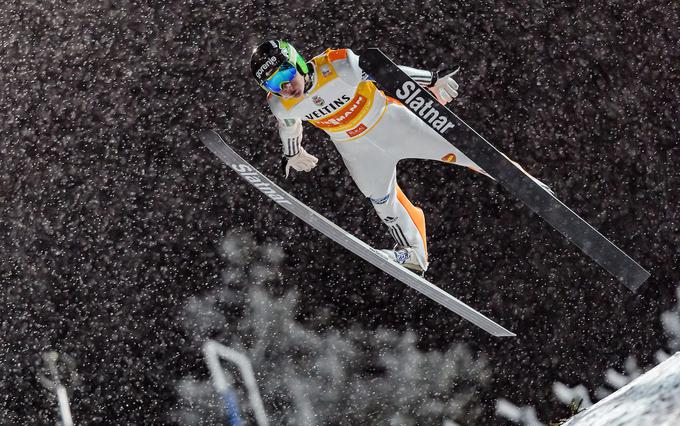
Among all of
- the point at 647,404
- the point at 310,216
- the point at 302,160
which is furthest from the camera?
the point at 310,216

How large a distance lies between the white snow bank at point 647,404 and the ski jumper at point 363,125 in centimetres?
171

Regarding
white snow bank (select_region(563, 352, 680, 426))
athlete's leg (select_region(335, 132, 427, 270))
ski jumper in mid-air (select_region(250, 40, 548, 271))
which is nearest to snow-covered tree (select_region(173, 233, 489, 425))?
athlete's leg (select_region(335, 132, 427, 270))

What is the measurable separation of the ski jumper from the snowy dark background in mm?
961

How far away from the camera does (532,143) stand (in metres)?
3.81

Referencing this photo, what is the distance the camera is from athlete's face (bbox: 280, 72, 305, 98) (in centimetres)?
239

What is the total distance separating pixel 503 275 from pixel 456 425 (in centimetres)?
71

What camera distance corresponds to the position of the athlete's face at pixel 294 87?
94.0 inches

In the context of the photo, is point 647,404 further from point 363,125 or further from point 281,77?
point 363,125

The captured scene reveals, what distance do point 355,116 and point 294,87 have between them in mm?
251

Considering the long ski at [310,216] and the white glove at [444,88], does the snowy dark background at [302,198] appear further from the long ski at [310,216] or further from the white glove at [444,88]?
the white glove at [444,88]

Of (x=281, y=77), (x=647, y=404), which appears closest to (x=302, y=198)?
(x=281, y=77)

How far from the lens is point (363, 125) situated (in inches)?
102

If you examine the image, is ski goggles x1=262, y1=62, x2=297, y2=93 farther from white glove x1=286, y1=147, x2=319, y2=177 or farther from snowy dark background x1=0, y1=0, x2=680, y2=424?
snowy dark background x1=0, y1=0, x2=680, y2=424

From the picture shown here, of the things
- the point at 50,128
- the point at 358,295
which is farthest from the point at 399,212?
the point at 50,128
